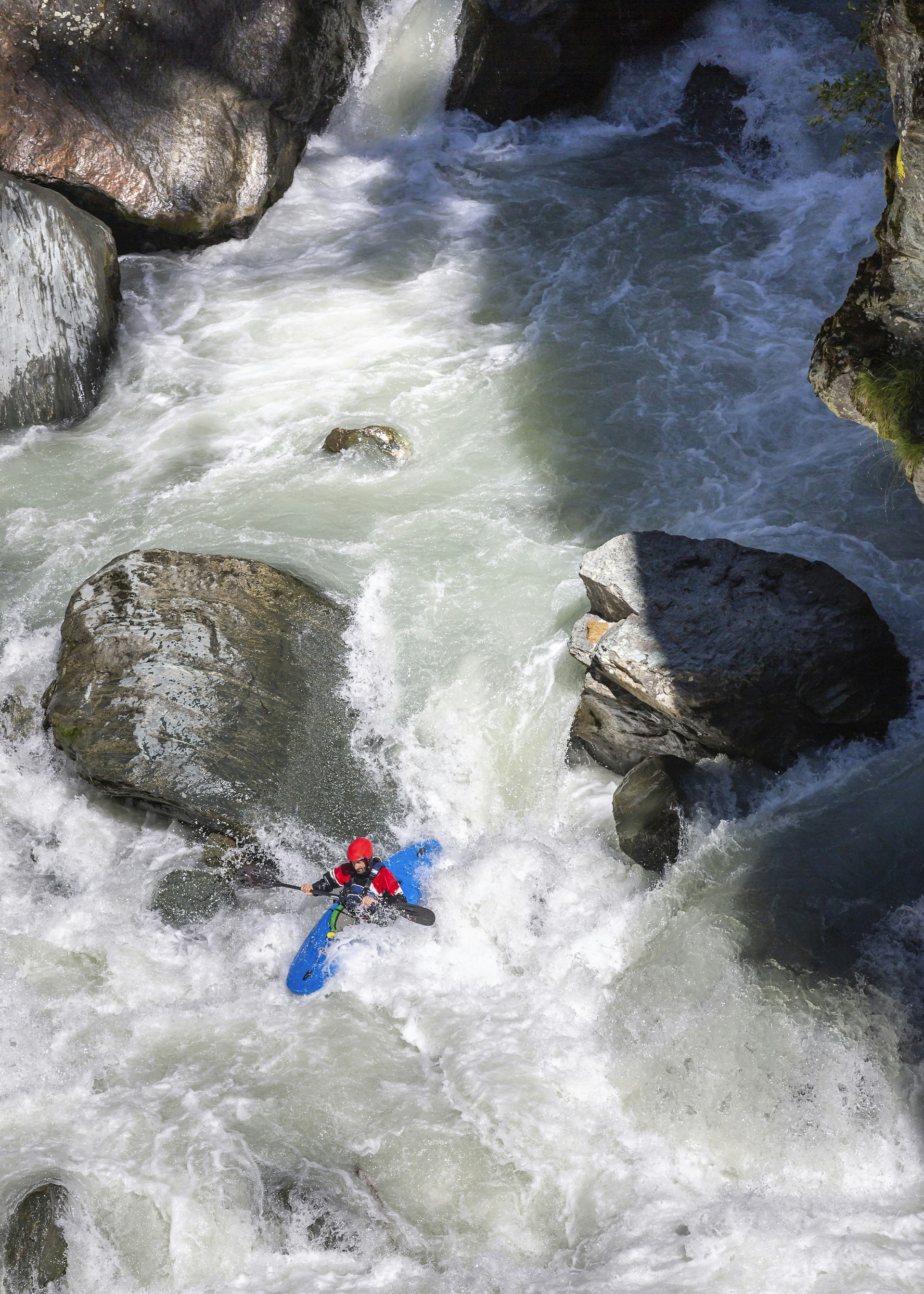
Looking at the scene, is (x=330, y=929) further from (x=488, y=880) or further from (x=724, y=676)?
(x=724, y=676)

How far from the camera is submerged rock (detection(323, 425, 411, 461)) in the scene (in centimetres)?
783

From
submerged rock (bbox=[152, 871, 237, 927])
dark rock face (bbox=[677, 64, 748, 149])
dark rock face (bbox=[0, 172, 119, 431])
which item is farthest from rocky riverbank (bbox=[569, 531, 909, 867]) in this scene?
dark rock face (bbox=[677, 64, 748, 149])

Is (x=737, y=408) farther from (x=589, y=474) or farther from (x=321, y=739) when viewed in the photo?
(x=321, y=739)

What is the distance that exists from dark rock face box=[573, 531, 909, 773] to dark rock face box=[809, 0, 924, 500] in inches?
33.2

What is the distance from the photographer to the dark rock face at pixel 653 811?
5148mm

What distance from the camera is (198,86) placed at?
10.4m

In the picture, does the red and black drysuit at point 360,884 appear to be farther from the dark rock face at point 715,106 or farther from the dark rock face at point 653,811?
the dark rock face at point 715,106

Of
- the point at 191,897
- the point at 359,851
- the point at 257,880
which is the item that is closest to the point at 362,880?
the point at 359,851

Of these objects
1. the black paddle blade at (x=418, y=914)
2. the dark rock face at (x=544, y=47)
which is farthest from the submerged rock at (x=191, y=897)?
the dark rock face at (x=544, y=47)

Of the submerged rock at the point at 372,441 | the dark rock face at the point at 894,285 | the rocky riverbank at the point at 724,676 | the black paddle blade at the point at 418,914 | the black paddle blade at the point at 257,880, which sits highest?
the dark rock face at the point at 894,285

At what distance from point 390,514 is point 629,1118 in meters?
4.43

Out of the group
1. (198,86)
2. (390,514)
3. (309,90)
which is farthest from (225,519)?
(309,90)

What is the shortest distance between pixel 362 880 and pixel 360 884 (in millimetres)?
24

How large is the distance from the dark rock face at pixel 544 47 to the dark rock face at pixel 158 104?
1.89 m
